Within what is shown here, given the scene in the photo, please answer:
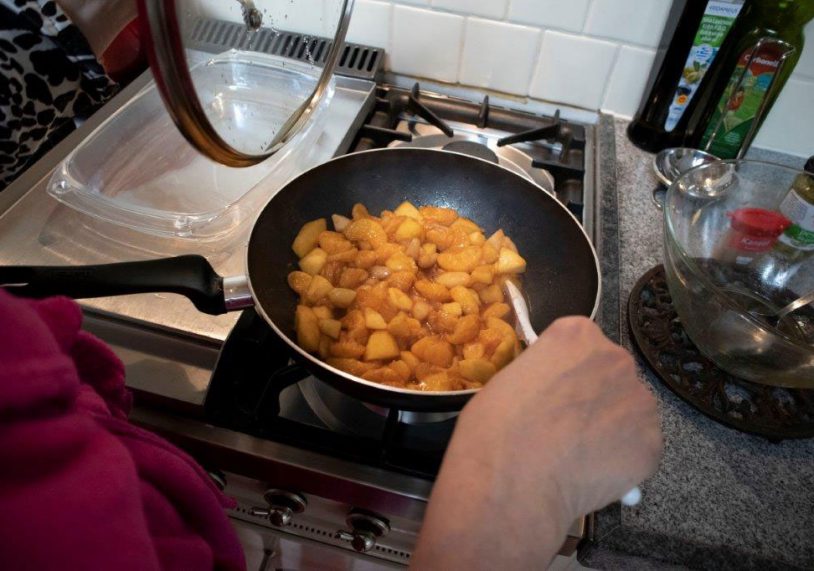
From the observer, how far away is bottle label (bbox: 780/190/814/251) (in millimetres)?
807

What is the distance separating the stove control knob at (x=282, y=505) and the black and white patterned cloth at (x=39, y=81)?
2.85 ft

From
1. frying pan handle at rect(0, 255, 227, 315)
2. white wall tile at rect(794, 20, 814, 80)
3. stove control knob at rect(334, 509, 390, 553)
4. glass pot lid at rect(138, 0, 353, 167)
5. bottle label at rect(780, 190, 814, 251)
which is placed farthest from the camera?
white wall tile at rect(794, 20, 814, 80)

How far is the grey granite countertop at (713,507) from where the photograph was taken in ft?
1.97

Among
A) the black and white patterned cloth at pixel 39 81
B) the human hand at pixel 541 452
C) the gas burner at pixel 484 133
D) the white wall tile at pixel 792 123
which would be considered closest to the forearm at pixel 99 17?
the black and white patterned cloth at pixel 39 81

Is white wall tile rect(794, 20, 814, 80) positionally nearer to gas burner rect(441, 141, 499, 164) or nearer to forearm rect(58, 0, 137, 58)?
gas burner rect(441, 141, 499, 164)

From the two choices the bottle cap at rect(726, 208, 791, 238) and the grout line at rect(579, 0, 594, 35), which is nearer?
the bottle cap at rect(726, 208, 791, 238)

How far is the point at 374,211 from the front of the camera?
94 cm

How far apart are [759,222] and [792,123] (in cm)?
35

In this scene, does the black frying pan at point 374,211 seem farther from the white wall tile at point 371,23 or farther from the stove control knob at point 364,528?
the white wall tile at point 371,23

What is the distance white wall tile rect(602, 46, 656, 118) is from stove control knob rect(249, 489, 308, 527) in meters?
0.94

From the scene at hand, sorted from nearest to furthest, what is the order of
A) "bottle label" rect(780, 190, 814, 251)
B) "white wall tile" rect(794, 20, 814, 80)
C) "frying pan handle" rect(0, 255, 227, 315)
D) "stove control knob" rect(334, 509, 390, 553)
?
"frying pan handle" rect(0, 255, 227, 315) → "stove control knob" rect(334, 509, 390, 553) → "bottle label" rect(780, 190, 814, 251) → "white wall tile" rect(794, 20, 814, 80)

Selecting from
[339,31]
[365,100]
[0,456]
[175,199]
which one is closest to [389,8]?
[365,100]

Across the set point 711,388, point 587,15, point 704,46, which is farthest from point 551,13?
point 711,388

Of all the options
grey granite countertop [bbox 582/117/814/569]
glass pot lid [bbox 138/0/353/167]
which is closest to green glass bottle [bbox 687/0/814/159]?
grey granite countertop [bbox 582/117/814/569]
